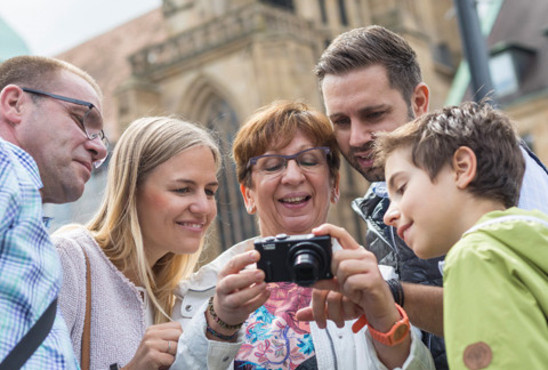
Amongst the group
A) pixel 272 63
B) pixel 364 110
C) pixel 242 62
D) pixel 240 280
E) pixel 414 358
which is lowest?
pixel 414 358

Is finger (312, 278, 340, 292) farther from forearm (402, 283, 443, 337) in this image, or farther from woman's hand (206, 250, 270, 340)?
forearm (402, 283, 443, 337)

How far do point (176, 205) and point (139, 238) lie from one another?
0.20 meters

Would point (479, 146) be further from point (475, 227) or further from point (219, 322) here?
point (219, 322)

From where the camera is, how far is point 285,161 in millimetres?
2949

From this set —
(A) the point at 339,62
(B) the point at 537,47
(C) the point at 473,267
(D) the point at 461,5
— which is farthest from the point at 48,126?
(B) the point at 537,47

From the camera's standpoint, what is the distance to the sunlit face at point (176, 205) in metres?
2.94

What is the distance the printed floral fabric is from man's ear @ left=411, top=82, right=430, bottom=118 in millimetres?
987

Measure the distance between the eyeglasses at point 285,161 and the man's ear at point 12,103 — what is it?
97 centimetres

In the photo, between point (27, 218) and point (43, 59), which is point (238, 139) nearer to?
point (43, 59)

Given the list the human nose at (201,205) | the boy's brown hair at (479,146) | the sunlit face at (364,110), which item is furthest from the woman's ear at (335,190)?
the boy's brown hair at (479,146)

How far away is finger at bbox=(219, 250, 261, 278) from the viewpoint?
2188mm

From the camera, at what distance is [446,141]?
7.16 feet

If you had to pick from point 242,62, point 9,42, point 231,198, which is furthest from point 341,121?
point 242,62

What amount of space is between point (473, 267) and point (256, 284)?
0.71 m
